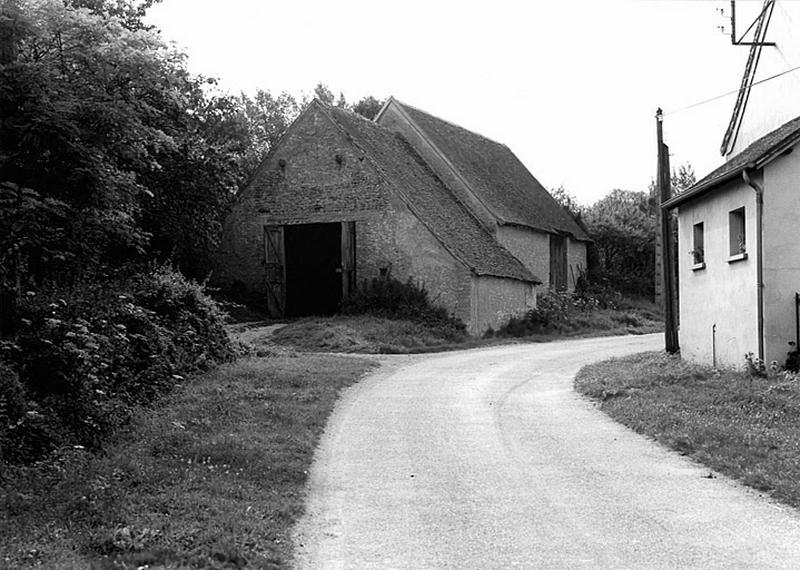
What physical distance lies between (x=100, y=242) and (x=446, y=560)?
36.0 feet

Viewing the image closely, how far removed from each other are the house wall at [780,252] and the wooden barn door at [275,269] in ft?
66.0

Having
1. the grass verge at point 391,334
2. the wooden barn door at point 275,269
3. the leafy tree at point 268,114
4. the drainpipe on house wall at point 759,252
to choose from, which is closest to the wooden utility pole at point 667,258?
the drainpipe on house wall at point 759,252

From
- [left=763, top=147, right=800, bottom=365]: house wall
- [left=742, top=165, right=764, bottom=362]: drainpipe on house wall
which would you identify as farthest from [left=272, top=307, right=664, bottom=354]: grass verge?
[left=763, top=147, right=800, bottom=365]: house wall

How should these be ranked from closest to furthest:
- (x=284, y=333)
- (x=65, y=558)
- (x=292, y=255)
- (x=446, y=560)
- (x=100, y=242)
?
1. (x=65, y=558)
2. (x=446, y=560)
3. (x=100, y=242)
4. (x=284, y=333)
5. (x=292, y=255)

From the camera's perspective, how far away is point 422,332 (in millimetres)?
29203

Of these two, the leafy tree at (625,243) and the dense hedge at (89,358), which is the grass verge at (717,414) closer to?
the dense hedge at (89,358)

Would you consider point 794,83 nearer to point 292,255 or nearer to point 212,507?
point 212,507

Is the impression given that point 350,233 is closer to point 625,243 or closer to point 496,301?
point 496,301

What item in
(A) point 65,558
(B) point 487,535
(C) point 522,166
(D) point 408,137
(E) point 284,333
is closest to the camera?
(A) point 65,558

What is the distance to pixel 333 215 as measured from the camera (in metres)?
33.3

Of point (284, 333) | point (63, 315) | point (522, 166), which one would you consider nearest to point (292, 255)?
point (284, 333)

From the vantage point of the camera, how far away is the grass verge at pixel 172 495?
277 inches

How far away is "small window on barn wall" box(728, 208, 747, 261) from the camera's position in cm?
1872

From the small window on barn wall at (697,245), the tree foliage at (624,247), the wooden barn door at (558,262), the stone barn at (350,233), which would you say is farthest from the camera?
the tree foliage at (624,247)
